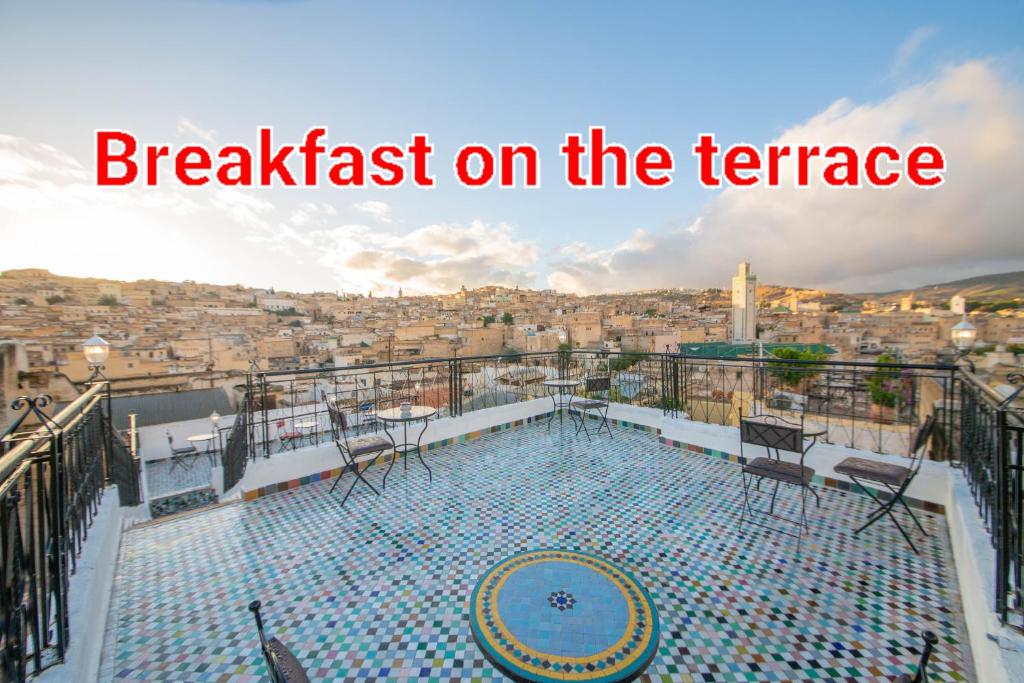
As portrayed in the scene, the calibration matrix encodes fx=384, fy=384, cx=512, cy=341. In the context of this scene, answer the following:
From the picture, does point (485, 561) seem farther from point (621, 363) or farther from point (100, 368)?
point (621, 363)

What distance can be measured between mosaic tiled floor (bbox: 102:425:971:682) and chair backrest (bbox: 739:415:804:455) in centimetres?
69

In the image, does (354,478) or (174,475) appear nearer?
(354,478)

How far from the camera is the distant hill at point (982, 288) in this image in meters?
16.7

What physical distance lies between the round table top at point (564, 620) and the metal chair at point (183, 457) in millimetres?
14882

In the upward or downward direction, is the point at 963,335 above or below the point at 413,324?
below

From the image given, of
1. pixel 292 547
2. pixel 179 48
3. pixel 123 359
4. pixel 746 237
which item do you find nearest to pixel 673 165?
pixel 292 547

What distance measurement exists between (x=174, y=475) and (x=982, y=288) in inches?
1393

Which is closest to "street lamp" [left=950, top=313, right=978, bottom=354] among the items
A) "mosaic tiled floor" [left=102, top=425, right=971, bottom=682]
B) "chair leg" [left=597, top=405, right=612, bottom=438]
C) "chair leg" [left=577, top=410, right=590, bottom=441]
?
"mosaic tiled floor" [left=102, top=425, right=971, bottom=682]

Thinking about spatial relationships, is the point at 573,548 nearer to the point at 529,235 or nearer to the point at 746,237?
the point at 746,237

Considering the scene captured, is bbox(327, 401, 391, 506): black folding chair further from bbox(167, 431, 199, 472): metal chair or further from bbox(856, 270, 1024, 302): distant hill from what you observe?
bbox(856, 270, 1024, 302): distant hill

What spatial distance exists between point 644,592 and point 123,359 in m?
37.2

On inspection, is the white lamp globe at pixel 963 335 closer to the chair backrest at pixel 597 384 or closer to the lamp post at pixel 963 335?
the lamp post at pixel 963 335

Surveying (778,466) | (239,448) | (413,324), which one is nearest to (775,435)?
(778,466)

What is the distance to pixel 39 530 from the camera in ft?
5.02
